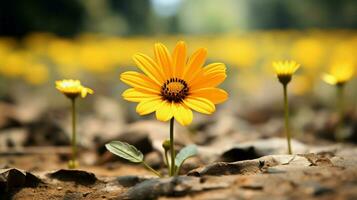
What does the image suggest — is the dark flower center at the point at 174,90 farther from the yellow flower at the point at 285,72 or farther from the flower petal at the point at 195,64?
the yellow flower at the point at 285,72

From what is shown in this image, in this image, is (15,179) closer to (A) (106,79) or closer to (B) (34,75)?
(B) (34,75)

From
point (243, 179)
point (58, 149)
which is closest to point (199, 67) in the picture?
point (243, 179)

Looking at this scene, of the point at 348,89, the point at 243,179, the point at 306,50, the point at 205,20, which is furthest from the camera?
the point at 205,20

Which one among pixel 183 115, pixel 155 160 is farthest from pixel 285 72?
pixel 155 160

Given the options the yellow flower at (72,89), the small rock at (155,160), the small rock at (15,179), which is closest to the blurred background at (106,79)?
the small rock at (155,160)

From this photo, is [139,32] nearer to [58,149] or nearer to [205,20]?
[205,20]

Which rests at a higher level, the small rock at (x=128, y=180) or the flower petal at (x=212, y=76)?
the flower petal at (x=212, y=76)

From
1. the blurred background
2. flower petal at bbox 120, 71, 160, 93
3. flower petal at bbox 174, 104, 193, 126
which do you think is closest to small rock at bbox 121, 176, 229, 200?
flower petal at bbox 174, 104, 193, 126
